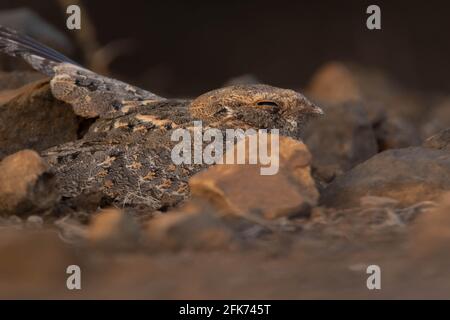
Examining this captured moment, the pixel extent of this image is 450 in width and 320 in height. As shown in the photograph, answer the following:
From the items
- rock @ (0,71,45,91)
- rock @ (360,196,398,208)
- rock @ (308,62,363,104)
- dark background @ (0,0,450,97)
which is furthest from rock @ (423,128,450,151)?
dark background @ (0,0,450,97)

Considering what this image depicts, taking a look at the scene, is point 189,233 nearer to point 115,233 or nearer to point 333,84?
point 115,233

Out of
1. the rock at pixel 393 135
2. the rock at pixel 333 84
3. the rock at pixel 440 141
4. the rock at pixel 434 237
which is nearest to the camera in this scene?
the rock at pixel 434 237

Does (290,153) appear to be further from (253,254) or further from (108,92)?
(108,92)

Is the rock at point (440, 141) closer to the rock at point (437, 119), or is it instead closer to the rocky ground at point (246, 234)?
the rocky ground at point (246, 234)

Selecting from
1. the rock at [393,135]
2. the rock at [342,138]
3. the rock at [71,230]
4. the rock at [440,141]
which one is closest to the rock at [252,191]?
the rock at [71,230]

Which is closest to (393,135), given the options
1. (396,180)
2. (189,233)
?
(396,180)

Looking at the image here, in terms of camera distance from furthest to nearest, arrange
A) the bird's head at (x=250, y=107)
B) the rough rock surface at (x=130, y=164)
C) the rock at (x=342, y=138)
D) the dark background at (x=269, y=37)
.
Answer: the dark background at (x=269, y=37), the rock at (x=342, y=138), the bird's head at (x=250, y=107), the rough rock surface at (x=130, y=164)
